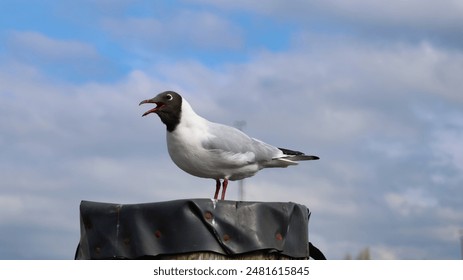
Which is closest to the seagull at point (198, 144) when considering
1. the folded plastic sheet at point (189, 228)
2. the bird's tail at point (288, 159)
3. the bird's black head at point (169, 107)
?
the bird's black head at point (169, 107)

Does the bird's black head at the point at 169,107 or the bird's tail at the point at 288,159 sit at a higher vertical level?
the bird's black head at the point at 169,107

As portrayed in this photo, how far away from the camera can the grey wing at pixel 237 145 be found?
23.5ft

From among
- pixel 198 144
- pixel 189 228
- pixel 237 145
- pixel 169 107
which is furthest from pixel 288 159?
pixel 189 228

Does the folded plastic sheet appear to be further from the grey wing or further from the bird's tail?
the bird's tail

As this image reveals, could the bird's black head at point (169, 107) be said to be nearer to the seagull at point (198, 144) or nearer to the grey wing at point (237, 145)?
the seagull at point (198, 144)

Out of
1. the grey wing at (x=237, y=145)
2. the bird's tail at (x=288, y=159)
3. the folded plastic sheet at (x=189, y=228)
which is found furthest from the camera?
the bird's tail at (x=288, y=159)

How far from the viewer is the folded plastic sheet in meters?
4.53

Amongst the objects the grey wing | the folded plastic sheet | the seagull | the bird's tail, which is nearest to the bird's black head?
the seagull

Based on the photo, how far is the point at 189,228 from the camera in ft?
14.8

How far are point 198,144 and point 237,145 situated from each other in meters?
0.54
